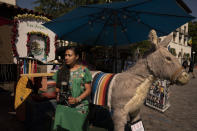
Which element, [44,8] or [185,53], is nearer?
[44,8]

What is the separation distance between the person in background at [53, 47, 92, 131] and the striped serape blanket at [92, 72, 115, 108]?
10.7 inches

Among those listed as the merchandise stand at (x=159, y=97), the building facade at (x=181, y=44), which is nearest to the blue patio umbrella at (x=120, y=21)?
the merchandise stand at (x=159, y=97)

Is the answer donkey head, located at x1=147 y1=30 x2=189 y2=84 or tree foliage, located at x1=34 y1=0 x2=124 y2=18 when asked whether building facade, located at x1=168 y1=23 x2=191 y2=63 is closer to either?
tree foliage, located at x1=34 y1=0 x2=124 y2=18

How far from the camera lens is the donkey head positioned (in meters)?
1.80

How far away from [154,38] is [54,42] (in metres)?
8.06

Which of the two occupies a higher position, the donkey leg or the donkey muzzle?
the donkey muzzle

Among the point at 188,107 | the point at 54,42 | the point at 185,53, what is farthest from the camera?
the point at 185,53

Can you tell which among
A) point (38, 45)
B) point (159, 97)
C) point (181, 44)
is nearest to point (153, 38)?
point (159, 97)

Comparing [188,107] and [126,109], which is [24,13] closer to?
[126,109]

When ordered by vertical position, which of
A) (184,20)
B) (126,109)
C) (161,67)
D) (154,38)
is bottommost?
(126,109)

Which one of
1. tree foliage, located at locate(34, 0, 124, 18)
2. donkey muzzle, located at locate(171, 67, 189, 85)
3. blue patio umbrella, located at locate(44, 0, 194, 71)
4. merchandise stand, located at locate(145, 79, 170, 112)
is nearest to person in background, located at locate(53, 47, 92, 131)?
donkey muzzle, located at locate(171, 67, 189, 85)

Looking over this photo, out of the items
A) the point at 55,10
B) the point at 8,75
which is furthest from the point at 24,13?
the point at 55,10

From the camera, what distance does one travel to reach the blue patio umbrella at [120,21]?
275 centimetres

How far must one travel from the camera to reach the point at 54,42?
29.1 ft
